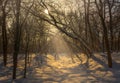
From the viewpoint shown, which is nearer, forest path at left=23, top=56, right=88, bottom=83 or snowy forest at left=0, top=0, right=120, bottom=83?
snowy forest at left=0, top=0, right=120, bottom=83

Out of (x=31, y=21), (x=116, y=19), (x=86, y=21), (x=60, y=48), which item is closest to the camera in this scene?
(x=31, y=21)

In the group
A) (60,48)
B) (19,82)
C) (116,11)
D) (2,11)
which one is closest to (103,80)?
(19,82)

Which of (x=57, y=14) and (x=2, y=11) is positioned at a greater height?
(x=2, y=11)

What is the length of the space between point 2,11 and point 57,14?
18.0 meters

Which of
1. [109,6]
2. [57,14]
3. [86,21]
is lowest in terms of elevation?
[57,14]

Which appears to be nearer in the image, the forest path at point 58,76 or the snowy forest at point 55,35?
the snowy forest at point 55,35

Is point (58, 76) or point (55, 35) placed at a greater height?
point (55, 35)

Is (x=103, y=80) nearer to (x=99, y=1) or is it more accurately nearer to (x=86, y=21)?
(x=99, y=1)

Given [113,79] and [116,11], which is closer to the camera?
[113,79]

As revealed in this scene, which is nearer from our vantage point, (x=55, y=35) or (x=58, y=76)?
(x=58, y=76)

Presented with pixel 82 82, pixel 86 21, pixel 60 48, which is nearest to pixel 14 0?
pixel 82 82

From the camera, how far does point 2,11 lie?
25984 millimetres

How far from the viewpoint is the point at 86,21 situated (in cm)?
3184

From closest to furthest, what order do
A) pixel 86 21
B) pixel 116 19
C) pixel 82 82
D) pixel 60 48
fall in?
pixel 82 82 → pixel 86 21 → pixel 116 19 → pixel 60 48
